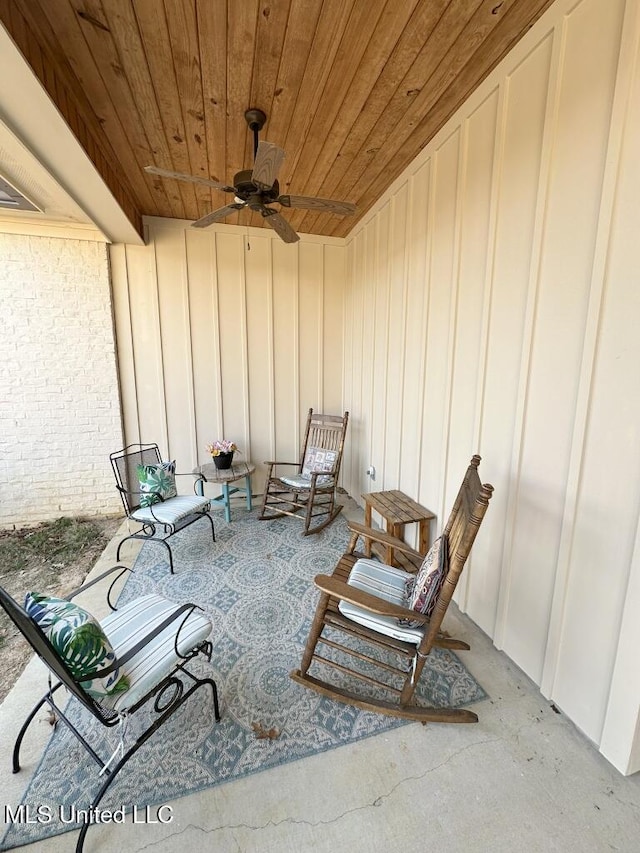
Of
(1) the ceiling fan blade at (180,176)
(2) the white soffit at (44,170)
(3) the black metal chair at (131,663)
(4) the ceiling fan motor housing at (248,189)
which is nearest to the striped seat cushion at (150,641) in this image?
(3) the black metal chair at (131,663)

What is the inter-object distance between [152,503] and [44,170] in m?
2.39

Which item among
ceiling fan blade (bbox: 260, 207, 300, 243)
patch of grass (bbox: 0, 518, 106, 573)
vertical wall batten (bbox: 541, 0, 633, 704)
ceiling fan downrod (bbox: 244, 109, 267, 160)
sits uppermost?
ceiling fan downrod (bbox: 244, 109, 267, 160)

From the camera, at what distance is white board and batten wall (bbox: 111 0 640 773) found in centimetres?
122

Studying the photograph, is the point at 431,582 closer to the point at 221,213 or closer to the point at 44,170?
the point at 221,213

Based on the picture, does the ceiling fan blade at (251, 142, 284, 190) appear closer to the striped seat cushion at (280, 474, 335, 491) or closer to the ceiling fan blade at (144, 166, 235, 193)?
the ceiling fan blade at (144, 166, 235, 193)

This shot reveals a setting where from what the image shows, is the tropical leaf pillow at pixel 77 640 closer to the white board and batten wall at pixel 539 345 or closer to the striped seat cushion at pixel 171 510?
the striped seat cushion at pixel 171 510

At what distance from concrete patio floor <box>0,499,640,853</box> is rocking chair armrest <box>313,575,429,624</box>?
1.77ft

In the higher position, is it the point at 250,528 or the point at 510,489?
the point at 510,489

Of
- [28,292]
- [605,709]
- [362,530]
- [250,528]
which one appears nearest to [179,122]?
[28,292]

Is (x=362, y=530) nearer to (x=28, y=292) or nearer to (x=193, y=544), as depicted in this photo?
(x=193, y=544)

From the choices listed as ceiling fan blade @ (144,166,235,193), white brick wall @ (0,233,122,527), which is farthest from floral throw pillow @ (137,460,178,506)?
ceiling fan blade @ (144,166,235,193)

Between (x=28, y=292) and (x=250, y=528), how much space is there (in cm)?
306

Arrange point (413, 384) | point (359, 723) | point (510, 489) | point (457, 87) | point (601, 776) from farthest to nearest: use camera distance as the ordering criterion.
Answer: point (413, 384) < point (457, 87) < point (510, 489) < point (359, 723) < point (601, 776)

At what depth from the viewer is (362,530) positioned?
1.88 m
